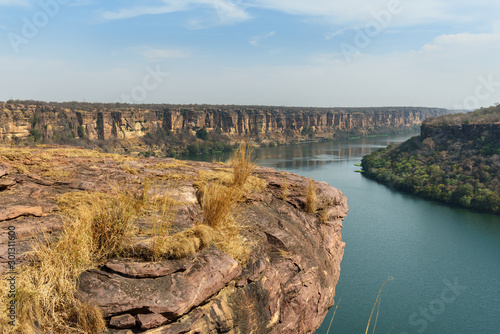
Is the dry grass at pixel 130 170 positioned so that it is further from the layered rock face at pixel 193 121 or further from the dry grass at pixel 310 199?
the layered rock face at pixel 193 121

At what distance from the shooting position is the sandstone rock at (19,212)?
3.67 metres

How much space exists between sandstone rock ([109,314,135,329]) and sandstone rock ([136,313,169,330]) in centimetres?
6

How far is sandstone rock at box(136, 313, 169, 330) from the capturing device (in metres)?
2.92

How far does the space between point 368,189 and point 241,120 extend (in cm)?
5905

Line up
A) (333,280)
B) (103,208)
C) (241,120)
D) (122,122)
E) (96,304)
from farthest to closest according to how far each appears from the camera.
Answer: (241,120), (122,122), (333,280), (103,208), (96,304)

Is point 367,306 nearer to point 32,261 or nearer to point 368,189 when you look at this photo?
point 32,261

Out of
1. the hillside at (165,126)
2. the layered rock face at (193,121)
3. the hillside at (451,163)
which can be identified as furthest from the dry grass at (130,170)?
the layered rock face at (193,121)

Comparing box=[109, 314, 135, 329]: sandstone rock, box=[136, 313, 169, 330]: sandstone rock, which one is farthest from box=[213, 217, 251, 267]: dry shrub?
box=[109, 314, 135, 329]: sandstone rock

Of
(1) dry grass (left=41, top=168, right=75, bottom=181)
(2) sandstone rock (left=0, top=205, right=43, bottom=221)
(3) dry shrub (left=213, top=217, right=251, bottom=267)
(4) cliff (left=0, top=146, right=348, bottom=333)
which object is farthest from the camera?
(1) dry grass (left=41, top=168, right=75, bottom=181)

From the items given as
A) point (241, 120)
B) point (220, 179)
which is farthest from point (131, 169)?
point (241, 120)

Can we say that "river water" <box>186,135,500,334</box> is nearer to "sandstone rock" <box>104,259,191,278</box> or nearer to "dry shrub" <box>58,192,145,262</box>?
"dry shrub" <box>58,192,145,262</box>

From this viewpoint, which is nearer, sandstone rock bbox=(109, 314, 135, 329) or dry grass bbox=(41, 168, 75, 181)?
sandstone rock bbox=(109, 314, 135, 329)

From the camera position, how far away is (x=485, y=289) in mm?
15695

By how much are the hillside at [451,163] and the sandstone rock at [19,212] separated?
33247 millimetres
